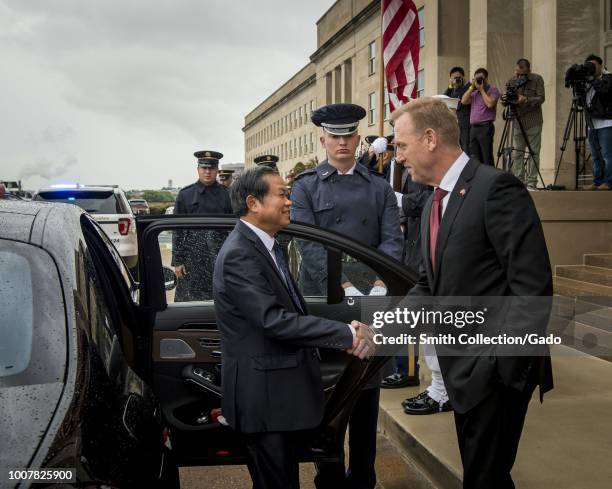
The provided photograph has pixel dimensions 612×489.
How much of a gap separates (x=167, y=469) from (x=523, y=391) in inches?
49.0

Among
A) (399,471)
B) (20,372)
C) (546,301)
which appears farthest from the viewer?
(399,471)

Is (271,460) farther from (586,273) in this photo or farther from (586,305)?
(586,273)

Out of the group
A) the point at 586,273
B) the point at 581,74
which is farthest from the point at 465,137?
the point at 586,273

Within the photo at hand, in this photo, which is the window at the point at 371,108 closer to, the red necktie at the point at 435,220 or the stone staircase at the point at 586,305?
the stone staircase at the point at 586,305

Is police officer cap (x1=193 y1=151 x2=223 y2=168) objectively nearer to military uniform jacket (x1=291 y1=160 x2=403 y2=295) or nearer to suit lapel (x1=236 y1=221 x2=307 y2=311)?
military uniform jacket (x1=291 y1=160 x2=403 y2=295)

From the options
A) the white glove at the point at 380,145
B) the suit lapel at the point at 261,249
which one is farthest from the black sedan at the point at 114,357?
the white glove at the point at 380,145

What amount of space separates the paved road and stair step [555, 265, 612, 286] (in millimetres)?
3798

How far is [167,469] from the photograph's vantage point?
99.5 inches

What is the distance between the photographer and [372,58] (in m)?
Answer: 40.2

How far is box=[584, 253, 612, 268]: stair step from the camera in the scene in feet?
25.7

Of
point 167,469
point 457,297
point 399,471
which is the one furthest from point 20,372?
point 399,471

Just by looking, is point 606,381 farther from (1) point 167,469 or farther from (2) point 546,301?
(1) point 167,469

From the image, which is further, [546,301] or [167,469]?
[167,469]

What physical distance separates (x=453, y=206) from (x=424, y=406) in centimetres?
259
